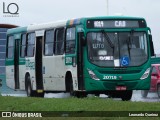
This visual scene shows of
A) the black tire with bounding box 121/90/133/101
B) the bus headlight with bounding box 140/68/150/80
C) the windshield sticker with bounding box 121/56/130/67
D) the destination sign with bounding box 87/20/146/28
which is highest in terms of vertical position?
the destination sign with bounding box 87/20/146/28

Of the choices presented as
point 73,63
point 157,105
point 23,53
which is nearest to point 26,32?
point 23,53

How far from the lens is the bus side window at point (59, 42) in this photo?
30.0 meters

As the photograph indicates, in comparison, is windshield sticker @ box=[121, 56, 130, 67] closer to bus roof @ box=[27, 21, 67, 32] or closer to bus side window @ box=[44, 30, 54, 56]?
bus roof @ box=[27, 21, 67, 32]

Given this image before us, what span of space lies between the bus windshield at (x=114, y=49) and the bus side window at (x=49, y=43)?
3.39m

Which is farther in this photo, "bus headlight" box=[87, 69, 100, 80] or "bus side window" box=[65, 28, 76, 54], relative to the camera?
"bus side window" box=[65, 28, 76, 54]

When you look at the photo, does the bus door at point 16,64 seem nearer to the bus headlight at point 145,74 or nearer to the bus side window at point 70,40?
the bus side window at point 70,40

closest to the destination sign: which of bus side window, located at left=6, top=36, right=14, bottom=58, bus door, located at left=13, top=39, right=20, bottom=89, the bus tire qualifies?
the bus tire

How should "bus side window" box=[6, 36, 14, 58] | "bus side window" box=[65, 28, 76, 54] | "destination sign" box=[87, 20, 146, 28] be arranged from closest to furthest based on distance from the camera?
"destination sign" box=[87, 20, 146, 28] → "bus side window" box=[65, 28, 76, 54] → "bus side window" box=[6, 36, 14, 58]

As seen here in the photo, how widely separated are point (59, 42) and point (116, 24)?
2.77 metres

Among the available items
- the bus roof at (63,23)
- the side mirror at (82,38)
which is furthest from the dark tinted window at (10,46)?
the side mirror at (82,38)

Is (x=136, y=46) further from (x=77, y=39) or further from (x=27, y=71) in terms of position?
(x=27, y=71)

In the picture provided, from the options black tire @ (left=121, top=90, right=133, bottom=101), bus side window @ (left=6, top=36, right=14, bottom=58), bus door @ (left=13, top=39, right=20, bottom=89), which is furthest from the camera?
bus side window @ (left=6, top=36, right=14, bottom=58)

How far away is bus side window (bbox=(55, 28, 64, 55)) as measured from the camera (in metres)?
30.0

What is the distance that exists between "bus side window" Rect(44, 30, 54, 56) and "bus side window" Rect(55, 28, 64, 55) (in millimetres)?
566
